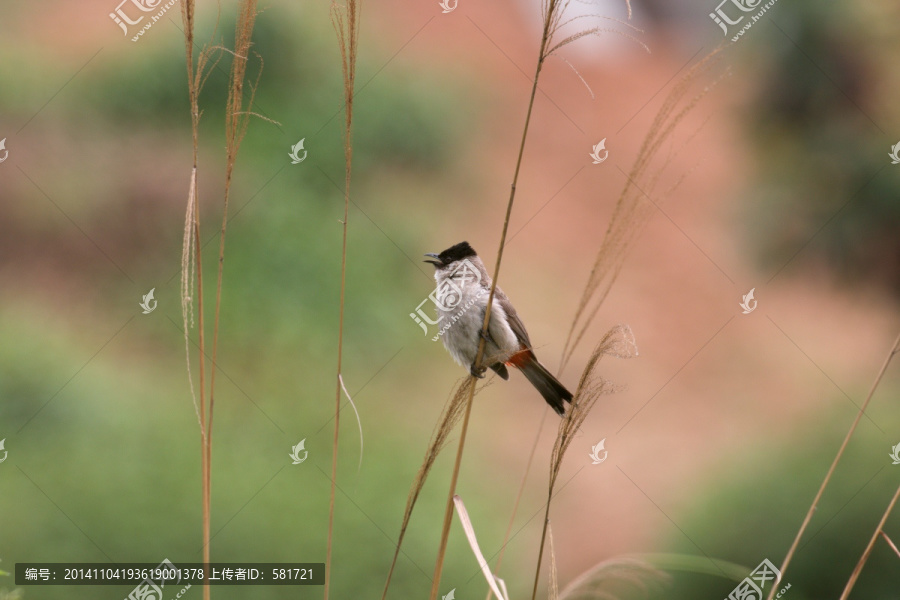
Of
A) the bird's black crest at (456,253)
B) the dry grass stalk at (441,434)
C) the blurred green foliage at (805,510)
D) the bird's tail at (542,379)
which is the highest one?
the bird's black crest at (456,253)

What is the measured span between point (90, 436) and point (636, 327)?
9.58 meters

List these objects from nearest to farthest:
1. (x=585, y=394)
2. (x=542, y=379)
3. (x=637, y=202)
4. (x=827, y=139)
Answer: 1. (x=637, y=202)
2. (x=585, y=394)
3. (x=542, y=379)
4. (x=827, y=139)

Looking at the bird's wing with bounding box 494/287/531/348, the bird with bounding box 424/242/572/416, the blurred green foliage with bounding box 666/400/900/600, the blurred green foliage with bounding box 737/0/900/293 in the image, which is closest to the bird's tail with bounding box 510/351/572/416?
the bird with bounding box 424/242/572/416

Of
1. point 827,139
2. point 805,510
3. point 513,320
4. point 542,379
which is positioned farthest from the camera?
point 827,139

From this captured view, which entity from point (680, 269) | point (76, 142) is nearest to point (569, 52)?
point (680, 269)

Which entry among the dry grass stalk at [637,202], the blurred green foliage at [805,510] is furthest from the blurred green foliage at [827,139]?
the dry grass stalk at [637,202]

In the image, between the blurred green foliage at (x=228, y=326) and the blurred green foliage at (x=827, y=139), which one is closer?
the blurred green foliage at (x=228, y=326)

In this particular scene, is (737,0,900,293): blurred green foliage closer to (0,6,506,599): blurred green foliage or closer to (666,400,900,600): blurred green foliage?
(0,6,506,599): blurred green foliage

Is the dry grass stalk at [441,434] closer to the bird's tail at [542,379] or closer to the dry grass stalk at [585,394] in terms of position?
the dry grass stalk at [585,394]

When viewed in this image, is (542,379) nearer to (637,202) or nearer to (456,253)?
(456,253)

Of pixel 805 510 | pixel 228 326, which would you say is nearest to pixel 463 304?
pixel 805 510

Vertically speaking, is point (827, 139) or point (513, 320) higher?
point (827, 139)

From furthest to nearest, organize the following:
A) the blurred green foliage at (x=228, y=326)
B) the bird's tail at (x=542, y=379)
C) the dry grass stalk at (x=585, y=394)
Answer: the blurred green foliage at (x=228, y=326) → the bird's tail at (x=542, y=379) → the dry grass stalk at (x=585, y=394)

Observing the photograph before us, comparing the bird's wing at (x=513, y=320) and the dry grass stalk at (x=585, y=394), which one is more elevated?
the bird's wing at (x=513, y=320)
